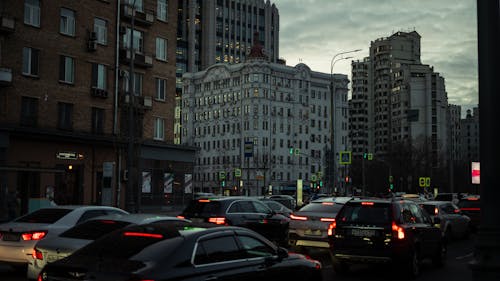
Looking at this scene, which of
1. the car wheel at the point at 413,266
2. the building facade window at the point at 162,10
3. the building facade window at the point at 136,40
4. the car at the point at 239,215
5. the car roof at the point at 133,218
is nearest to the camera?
the car roof at the point at 133,218

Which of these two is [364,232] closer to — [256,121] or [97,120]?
[97,120]

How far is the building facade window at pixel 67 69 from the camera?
3616 cm

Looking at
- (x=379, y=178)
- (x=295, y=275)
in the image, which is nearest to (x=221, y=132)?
(x=379, y=178)

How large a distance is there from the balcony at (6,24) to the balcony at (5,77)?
7.07ft

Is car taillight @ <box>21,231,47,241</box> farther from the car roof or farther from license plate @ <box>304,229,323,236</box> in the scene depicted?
license plate @ <box>304,229,323,236</box>

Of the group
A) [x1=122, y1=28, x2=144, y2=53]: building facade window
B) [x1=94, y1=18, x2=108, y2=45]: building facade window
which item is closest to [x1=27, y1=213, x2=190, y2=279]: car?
[x1=94, y1=18, x2=108, y2=45]: building facade window

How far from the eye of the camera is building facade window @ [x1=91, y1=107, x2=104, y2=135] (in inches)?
1497

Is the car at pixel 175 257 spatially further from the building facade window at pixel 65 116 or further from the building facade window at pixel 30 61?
the building facade window at pixel 65 116

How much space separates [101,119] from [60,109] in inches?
126

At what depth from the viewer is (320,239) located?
54.3 ft

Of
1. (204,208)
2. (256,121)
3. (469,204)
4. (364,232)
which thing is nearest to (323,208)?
(204,208)

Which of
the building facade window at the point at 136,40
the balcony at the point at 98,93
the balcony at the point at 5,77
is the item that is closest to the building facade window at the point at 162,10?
the building facade window at the point at 136,40

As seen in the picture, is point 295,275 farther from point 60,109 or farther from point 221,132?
point 221,132

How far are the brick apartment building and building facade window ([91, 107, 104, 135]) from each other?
0.21 ft
